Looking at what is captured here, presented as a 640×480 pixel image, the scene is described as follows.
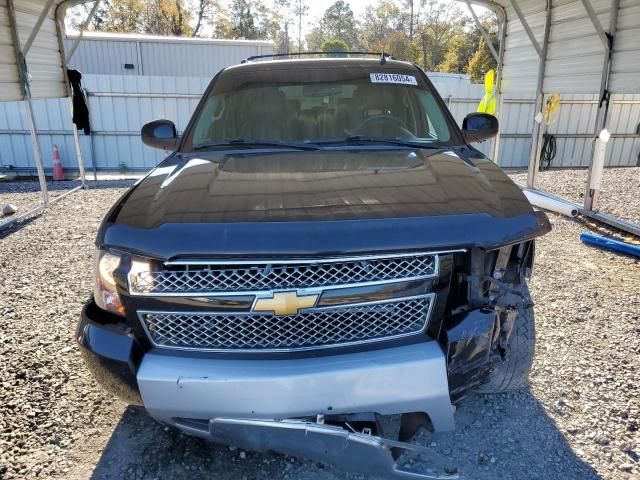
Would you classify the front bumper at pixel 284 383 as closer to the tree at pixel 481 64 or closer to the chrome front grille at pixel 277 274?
the chrome front grille at pixel 277 274

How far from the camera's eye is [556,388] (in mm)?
2639

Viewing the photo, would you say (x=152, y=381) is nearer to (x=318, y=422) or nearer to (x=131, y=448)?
(x=318, y=422)

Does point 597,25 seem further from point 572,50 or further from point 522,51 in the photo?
point 522,51

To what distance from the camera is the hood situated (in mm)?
1694

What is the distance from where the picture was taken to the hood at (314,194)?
169 centimetres

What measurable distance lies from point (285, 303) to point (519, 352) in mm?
1154

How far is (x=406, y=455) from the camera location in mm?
2061

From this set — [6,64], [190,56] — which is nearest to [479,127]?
[6,64]

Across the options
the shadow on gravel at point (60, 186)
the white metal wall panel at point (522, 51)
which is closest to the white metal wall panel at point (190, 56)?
the shadow on gravel at point (60, 186)

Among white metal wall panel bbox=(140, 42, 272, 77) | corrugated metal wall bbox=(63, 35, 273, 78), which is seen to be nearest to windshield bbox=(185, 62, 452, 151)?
corrugated metal wall bbox=(63, 35, 273, 78)

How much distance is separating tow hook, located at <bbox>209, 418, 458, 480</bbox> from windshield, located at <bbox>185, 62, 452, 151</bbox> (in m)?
1.65

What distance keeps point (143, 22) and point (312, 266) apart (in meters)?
36.0

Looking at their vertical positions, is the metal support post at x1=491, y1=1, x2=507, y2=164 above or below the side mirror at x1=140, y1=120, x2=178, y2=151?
above

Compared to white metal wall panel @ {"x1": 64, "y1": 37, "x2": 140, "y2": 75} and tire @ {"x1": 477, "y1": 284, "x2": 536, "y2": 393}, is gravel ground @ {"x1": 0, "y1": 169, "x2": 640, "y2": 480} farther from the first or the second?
white metal wall panel @ {"x1": 64, "y1": 37, "x2": 140, "y2": 75}
